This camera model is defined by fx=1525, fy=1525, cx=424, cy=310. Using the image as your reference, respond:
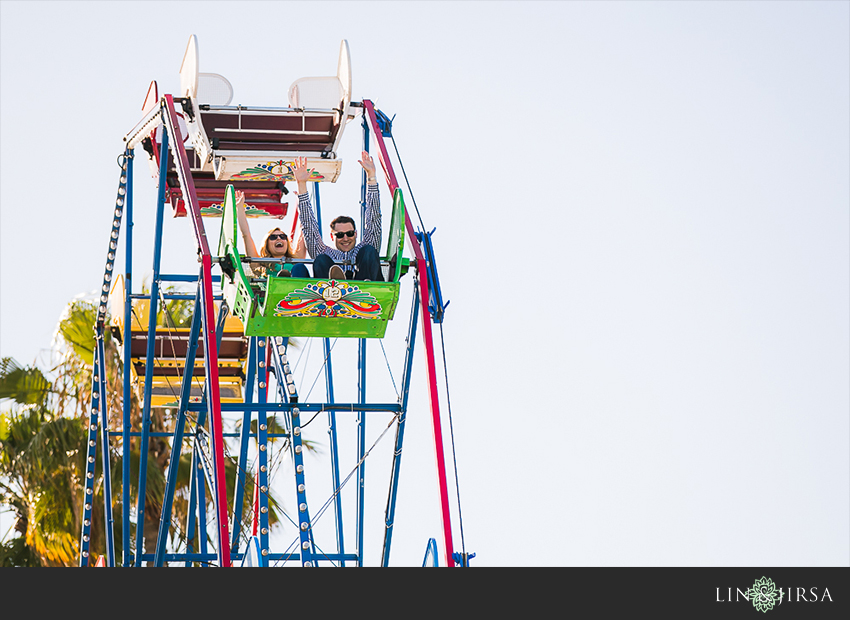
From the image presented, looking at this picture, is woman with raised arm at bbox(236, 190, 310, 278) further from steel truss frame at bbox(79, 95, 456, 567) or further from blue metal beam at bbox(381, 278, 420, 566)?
blue metal beam at bbox(381, 278, 420, 566)

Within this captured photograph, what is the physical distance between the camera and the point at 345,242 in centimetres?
1020

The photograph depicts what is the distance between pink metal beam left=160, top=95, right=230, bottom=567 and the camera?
960cm

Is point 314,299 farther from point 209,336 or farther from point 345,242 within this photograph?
point 209,336

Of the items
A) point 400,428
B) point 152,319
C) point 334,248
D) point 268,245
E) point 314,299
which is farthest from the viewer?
point 152,319

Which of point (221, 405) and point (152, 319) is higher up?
point (152, 319)

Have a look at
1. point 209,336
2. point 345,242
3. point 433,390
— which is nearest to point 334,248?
point 345,242

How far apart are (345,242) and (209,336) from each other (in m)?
1.13

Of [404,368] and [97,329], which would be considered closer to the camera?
[404,368]

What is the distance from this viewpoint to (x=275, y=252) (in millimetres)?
10453

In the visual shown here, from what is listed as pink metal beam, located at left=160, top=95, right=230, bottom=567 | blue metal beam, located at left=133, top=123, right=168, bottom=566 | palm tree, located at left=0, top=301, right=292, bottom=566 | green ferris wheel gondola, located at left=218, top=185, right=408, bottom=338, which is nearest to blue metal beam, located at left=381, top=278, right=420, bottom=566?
green ferris wheel gondola, located at left=218, top=185, right=408, bottom=338

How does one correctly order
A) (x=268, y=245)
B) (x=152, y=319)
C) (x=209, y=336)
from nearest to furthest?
(x=209, y=336)
(x=268, y=245)
(x=152, y=319)
